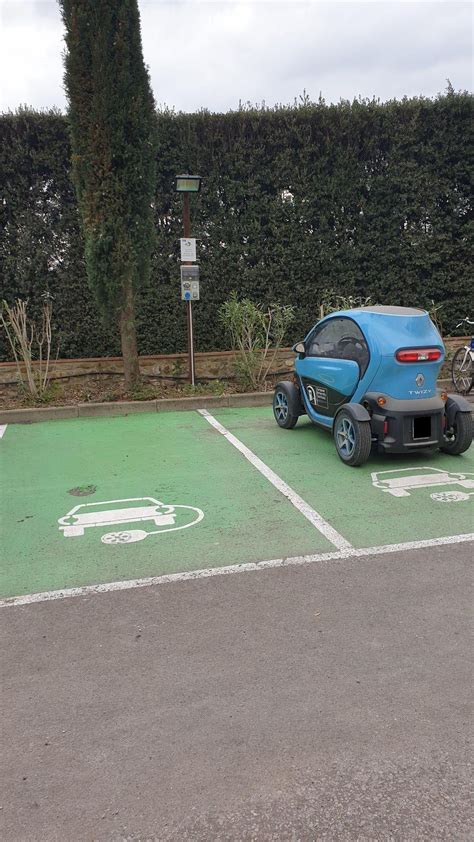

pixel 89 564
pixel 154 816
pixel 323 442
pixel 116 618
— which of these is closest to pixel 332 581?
pixel 116 618

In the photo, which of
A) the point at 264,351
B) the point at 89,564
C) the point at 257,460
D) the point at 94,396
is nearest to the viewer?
the point at 89,564

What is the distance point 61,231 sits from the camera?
33.9 ft

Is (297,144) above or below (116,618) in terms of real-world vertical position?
above

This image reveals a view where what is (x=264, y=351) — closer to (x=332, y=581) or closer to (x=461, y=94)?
(x=461, y=94)

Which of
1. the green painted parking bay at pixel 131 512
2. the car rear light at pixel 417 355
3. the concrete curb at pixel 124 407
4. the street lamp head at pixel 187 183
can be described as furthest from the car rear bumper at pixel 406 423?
the street lamp head at pixel 187 183

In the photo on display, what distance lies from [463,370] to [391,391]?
5.14m

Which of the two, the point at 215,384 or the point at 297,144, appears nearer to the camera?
the point at 215,384

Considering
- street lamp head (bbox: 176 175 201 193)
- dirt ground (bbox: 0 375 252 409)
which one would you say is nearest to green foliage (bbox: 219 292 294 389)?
dirt ground (bbox: 0 375 252 409)

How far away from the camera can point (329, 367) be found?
6.45 meters


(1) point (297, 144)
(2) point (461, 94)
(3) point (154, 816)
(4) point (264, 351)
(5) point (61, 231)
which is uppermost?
(2) point (461, 94)

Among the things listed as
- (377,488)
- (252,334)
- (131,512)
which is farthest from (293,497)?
(252,334)

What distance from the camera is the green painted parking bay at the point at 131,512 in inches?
154

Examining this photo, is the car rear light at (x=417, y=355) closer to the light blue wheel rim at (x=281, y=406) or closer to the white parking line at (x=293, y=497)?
the white parking line at (x=293, y=497)

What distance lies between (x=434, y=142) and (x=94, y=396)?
7.86 metres
